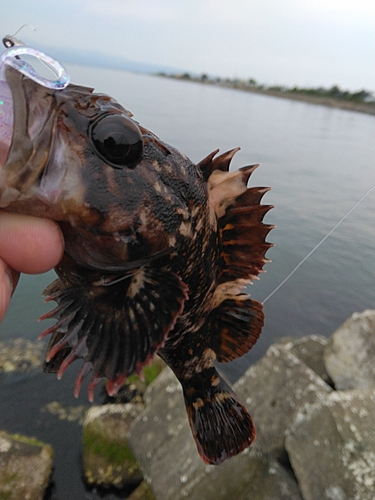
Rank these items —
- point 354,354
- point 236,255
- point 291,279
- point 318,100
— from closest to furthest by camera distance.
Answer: point 236,255, point 354,354, point 291,279, point 318,100

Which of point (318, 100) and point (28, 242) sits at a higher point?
point (28, 242)

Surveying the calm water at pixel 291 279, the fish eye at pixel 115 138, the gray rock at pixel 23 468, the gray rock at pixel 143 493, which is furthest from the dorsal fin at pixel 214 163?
the calm water at pixel 291 279

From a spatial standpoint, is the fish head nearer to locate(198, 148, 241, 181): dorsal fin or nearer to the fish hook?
the fish hook

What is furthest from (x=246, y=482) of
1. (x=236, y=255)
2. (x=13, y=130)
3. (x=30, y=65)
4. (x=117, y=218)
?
(x=30, y=65)

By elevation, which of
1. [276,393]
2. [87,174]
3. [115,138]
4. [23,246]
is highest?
[115,138]

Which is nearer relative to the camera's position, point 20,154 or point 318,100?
point 20,154

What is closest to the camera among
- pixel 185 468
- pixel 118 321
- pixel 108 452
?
pixel 118 321

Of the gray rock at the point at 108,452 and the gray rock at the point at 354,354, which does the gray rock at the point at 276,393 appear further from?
the gray rock at the point at 108,452

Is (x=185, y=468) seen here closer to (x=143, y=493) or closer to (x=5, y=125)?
(x=143, y=493)
